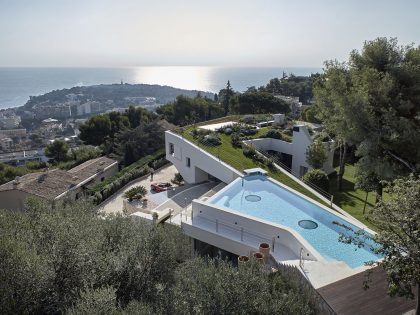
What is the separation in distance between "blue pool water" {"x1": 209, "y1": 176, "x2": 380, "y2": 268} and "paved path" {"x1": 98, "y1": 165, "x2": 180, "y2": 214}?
7263 millimetres

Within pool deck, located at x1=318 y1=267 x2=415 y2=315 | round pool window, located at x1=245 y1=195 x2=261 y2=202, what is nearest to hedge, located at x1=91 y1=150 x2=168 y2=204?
round pool window, located at x1=245 y1=195 x2=261 y2=202

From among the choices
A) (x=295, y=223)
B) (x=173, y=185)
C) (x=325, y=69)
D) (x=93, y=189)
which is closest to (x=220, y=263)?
(x=295, y=223)

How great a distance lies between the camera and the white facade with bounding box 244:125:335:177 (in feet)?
85.8

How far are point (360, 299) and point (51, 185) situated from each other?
88.5 ft

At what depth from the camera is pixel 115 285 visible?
8.34 m

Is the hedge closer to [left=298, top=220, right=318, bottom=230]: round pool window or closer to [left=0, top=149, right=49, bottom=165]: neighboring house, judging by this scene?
[left=298, top=220, right=318, bottom=230]: round pool window

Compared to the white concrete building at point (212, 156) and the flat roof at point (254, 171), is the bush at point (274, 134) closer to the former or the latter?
the white concrete building at point (212, 156)

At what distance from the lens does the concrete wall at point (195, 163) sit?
22531mm

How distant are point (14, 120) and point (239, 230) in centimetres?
19197

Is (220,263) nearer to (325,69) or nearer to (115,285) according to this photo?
(115,285)

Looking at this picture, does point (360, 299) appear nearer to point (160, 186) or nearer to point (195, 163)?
point (195, 163)

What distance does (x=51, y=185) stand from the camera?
28.8 metres

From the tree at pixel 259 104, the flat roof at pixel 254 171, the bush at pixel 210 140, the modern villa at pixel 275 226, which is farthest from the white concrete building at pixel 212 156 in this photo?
the tree at pixel 259 104

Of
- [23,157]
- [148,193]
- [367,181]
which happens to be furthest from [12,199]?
[23,157]
